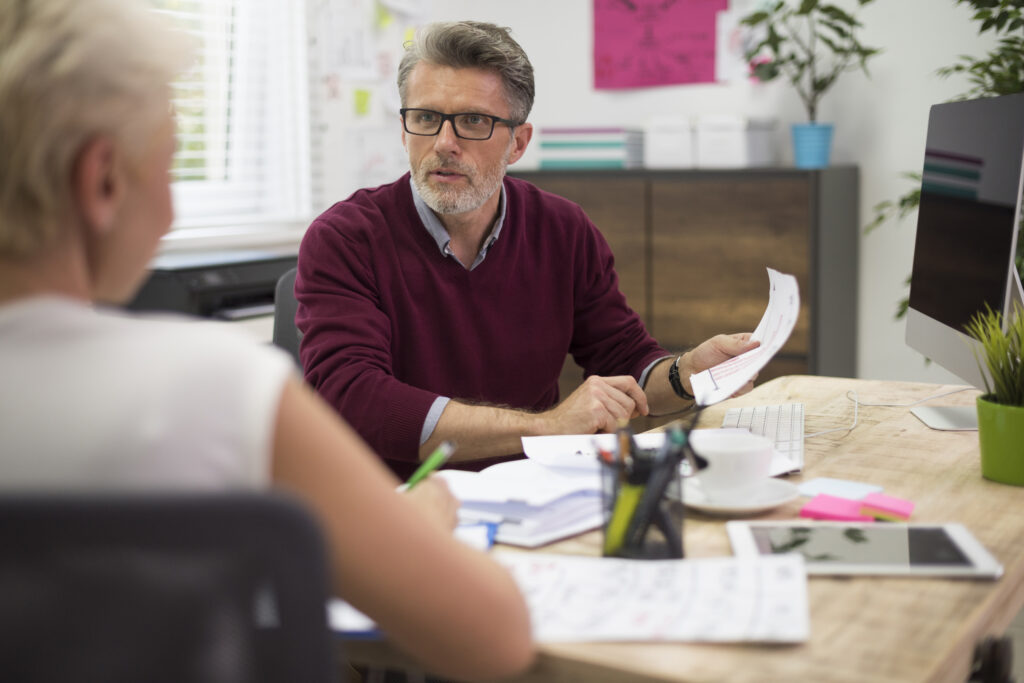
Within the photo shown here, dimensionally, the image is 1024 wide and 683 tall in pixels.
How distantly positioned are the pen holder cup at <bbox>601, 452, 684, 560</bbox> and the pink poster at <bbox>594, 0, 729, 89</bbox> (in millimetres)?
3094

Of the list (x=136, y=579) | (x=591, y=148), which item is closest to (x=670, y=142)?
(x=591, y=148)

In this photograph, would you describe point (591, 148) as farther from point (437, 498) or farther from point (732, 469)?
point (437, 498)

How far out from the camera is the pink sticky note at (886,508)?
120 centimetres

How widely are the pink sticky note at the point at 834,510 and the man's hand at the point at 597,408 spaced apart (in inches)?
17.5

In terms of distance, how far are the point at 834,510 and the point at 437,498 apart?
0.49 meters

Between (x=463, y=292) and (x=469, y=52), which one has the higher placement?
(x=469, y=52)

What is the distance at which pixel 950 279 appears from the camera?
175 centimetres

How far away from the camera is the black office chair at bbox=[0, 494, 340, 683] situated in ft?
1.65

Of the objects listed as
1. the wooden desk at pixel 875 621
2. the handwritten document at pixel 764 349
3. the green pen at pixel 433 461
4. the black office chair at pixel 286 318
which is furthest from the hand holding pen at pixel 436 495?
the black office chair at pixel 286 318

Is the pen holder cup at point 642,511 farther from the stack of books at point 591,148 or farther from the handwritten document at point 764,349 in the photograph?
the stack of books at point 591,148

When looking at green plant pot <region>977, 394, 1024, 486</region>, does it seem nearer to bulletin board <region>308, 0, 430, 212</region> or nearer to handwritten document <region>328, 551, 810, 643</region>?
handwritten document <region>328, 551, 810, 643</region>

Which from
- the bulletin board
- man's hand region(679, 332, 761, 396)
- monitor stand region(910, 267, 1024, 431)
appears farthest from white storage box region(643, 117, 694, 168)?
monitor stand region(910, 267, 1024, 431)

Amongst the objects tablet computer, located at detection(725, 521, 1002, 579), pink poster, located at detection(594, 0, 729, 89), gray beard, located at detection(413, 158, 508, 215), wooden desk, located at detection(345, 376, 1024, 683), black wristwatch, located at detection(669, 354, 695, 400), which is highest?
pink poster, located at detection(594, 0, 729, 89)

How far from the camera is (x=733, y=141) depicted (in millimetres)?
3551
